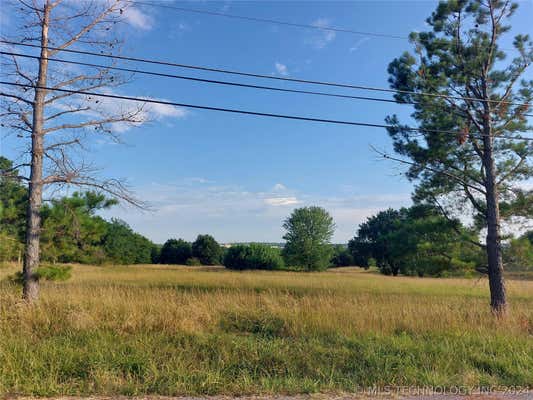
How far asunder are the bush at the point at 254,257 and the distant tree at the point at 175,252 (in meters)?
14.7

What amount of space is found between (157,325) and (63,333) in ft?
4.92

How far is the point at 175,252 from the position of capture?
67625mm

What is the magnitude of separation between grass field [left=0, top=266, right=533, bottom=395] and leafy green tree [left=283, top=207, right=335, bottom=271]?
39.1 metres

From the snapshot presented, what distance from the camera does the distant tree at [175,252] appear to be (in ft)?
217

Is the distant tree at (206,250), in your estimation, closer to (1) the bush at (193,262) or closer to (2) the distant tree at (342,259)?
(1) the bush at (193,262)

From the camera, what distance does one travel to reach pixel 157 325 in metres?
5.88

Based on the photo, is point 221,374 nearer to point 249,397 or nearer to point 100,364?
point 249,397

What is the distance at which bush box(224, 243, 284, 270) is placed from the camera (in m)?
51.4

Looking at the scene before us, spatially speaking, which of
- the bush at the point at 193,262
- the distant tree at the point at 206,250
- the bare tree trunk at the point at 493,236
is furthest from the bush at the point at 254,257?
the bare tree trunk at the point at 493,236

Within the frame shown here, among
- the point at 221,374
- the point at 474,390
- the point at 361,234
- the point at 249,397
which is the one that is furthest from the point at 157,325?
the point at 361,234

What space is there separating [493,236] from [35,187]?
36.8 feet

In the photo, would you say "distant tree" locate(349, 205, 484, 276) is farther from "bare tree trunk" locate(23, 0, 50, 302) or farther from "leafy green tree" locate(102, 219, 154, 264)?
"leafy green tree" locate(102, 219, 154, 264)

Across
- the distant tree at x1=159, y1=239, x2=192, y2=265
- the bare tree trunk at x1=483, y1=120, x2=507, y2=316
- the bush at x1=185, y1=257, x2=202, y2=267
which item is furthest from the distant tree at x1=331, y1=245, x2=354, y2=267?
the bare tree trunk at x1=483, y1=120, x2=507, y2=316

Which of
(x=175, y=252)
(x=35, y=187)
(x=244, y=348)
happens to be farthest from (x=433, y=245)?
(x=175, y=252)
